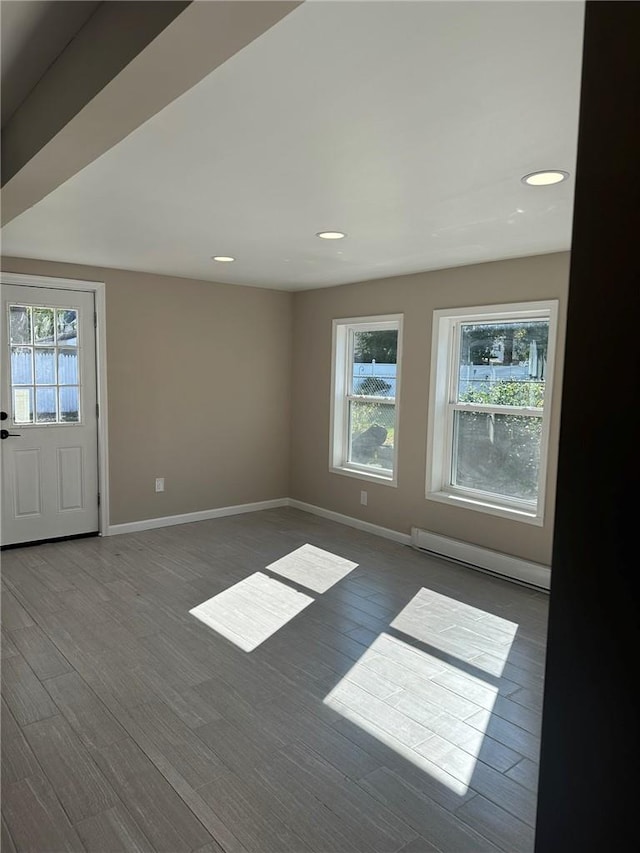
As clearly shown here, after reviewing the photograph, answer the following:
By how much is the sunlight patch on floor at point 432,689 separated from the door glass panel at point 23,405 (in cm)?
334

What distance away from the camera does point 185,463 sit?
5602 millimetres

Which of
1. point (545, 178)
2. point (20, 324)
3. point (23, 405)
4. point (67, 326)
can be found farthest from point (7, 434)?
point (545, 178)

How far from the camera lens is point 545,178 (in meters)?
2.45

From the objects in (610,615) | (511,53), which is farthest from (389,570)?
(610,615)

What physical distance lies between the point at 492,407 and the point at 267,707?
112 inches

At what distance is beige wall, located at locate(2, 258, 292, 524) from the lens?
515cm

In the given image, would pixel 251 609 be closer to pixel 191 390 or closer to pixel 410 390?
pixel 410 390

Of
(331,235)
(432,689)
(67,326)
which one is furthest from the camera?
(67,326)

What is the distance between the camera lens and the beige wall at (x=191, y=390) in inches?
203

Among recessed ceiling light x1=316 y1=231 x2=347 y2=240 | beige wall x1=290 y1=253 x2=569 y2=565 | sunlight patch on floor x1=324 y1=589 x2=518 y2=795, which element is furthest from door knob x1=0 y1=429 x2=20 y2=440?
sunlight patch on floor x1=324 y1=589 x2=518 y2=795

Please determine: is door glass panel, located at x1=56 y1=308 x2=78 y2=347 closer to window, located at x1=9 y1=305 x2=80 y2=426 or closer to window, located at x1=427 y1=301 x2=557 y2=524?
window, located at x1=9 y1=305 x2=80 y2=426

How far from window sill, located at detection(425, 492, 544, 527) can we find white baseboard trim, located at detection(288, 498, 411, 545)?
20.1 inches

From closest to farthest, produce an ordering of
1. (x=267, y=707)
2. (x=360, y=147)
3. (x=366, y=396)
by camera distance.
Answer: (x=360, y=147) < (x=267, y=707) < (x=366, y=396)

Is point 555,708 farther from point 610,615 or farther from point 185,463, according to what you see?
point 185,463
